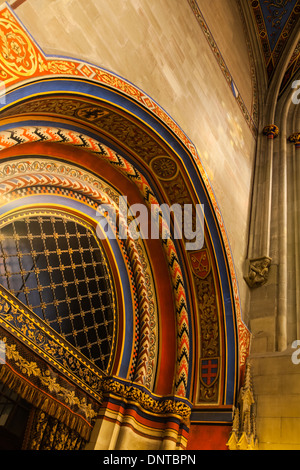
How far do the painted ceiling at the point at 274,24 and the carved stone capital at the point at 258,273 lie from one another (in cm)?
556

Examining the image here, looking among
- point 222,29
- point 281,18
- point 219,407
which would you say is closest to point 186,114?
point 222,29

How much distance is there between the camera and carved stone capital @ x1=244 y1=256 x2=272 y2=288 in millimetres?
6992

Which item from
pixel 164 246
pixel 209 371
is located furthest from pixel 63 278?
pixel 209 371

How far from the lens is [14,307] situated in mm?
4301

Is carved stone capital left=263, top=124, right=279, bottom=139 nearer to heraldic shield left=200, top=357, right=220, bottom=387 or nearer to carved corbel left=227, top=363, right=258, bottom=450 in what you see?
heraldic shield left=200, top=357, right=220, bottom=387

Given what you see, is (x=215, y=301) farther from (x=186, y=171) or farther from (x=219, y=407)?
(x=186, y=171)

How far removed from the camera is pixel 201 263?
21.4 feet

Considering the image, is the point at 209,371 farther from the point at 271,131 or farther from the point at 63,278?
the point at 271,131

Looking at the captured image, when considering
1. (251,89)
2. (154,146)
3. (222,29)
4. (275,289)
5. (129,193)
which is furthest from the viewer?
(251,89)

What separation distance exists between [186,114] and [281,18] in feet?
20.4

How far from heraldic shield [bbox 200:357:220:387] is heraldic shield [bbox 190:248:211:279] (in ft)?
3.97

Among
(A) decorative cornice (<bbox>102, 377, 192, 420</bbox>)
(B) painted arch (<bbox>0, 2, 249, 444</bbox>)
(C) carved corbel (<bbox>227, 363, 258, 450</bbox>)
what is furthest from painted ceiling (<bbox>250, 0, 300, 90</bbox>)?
(A) decorative cornice (<bbox>102, 377, 192, 420</bbox>)

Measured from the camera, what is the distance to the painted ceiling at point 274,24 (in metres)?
10.5
